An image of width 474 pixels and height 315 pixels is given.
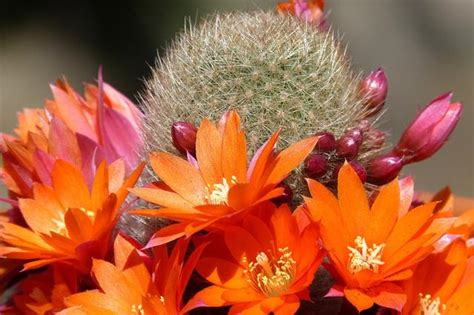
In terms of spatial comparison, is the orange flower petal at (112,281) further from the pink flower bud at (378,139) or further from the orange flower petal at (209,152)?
the pink flower bud at (378,139)

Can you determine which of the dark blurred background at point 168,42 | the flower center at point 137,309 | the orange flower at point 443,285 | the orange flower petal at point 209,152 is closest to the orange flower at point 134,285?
the flower center at point 137,309

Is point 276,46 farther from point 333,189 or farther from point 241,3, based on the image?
point 241,3

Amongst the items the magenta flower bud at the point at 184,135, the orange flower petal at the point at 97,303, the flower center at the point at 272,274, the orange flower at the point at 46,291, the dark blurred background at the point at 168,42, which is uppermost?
the magenta flower bud at the point at 184,135

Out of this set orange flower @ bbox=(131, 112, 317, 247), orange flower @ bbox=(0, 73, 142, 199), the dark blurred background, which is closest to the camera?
orange flower @ bbox=(131, 112, 317, 247)

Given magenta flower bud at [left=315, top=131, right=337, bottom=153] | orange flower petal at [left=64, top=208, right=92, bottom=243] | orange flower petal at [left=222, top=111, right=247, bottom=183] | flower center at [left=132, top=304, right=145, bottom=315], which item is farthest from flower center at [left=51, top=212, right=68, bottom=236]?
magenta flower bud at [left=315, top=131, right=337, bottom=153]

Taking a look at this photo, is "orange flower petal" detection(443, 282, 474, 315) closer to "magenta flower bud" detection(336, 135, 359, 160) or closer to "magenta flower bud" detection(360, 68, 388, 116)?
"magenta flower bud" detection(336, 135, 359, 160)

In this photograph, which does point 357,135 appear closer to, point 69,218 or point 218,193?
point 218,193

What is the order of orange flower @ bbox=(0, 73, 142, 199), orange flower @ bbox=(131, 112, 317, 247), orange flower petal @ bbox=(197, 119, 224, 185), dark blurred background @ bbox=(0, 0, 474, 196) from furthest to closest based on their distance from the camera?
dark blurred background @ bbox=(0, 0, 474, 196), orange flower @ bbox=(0, 73, 142, 199), orange flower petal @ bbox=(197, 119, 224, 185), orange flower @ bbox=(131, 112, 317, 247)

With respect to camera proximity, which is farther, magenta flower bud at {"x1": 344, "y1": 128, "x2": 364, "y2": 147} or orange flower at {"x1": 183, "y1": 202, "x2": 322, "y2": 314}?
magenta flower bud at {"x1": 344, "y1": 128, "x2": 364, "y2": 147}
